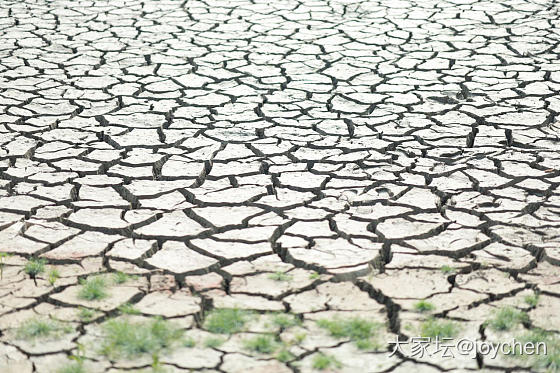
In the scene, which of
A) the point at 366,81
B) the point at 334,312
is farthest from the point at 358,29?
the point at 334,312

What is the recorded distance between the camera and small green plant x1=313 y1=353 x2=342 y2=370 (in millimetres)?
2877

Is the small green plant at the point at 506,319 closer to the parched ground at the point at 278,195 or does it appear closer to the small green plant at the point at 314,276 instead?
the parched ground at the point at 278,195

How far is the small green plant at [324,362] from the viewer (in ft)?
9.44

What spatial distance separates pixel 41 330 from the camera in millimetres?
3105

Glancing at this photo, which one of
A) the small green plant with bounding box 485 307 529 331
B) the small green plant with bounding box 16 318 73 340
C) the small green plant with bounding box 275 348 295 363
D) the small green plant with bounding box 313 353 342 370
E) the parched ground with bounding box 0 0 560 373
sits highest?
the small green plant with bounding box 313 353 342 370

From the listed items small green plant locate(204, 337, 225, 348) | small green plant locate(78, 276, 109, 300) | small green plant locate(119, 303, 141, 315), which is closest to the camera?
small green plant locate(204, 337, 225, 348)

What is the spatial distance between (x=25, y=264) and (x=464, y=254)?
A: 6.02 feet

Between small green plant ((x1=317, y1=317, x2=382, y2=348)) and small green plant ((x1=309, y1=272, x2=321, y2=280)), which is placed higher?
small green plant ((x1=317, y1=317, x2=382, y2=348))

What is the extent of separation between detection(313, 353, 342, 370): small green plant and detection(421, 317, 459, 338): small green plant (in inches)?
14.0

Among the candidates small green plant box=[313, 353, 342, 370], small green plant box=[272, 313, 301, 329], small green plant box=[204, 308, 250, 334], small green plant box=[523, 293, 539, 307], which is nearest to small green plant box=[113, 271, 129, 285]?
small green plant box=[204, 308, 250, 334]

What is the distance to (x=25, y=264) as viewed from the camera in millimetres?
3617

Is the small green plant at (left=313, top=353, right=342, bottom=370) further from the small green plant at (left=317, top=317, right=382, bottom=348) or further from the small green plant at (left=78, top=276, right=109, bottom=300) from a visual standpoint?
the small green plant at (left=78, top=276, right=109, bottom=300)

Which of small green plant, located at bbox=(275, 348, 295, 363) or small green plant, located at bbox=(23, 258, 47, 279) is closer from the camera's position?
small green plant, located at bbox=(275, 348, 295, 363)

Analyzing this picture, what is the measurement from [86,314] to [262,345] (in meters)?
0.69
